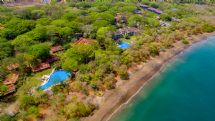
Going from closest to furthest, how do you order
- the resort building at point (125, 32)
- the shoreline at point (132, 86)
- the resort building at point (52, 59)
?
the shoreline at point (132, 86) → the resort building at point (52, 59) → the resort building at point (125, 32)

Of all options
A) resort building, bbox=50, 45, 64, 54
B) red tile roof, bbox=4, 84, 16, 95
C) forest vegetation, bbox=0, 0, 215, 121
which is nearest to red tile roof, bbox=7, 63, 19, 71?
forest vegetation, bbox=0, 0, 215, 121

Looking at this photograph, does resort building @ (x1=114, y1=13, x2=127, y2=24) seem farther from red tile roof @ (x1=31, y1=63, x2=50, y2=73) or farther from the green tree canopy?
red tile roof @ (x1=31, y1=63, x2=50, y2=73)

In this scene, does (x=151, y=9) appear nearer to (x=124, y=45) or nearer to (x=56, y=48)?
(x=124, y=45)

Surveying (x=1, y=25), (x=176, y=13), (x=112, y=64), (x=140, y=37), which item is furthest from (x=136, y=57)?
(x=176, y=13)

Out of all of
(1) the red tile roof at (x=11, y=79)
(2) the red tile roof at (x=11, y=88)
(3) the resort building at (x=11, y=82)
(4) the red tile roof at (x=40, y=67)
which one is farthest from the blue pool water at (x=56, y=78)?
(1) the red tile roof at (x=11, y=79)

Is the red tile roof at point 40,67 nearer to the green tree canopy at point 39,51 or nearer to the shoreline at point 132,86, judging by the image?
the green tree canopy at point 39,51

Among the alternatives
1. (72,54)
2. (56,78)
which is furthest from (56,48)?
(56,78)

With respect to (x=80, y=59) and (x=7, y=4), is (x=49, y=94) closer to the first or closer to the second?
(x=80, y=59)
